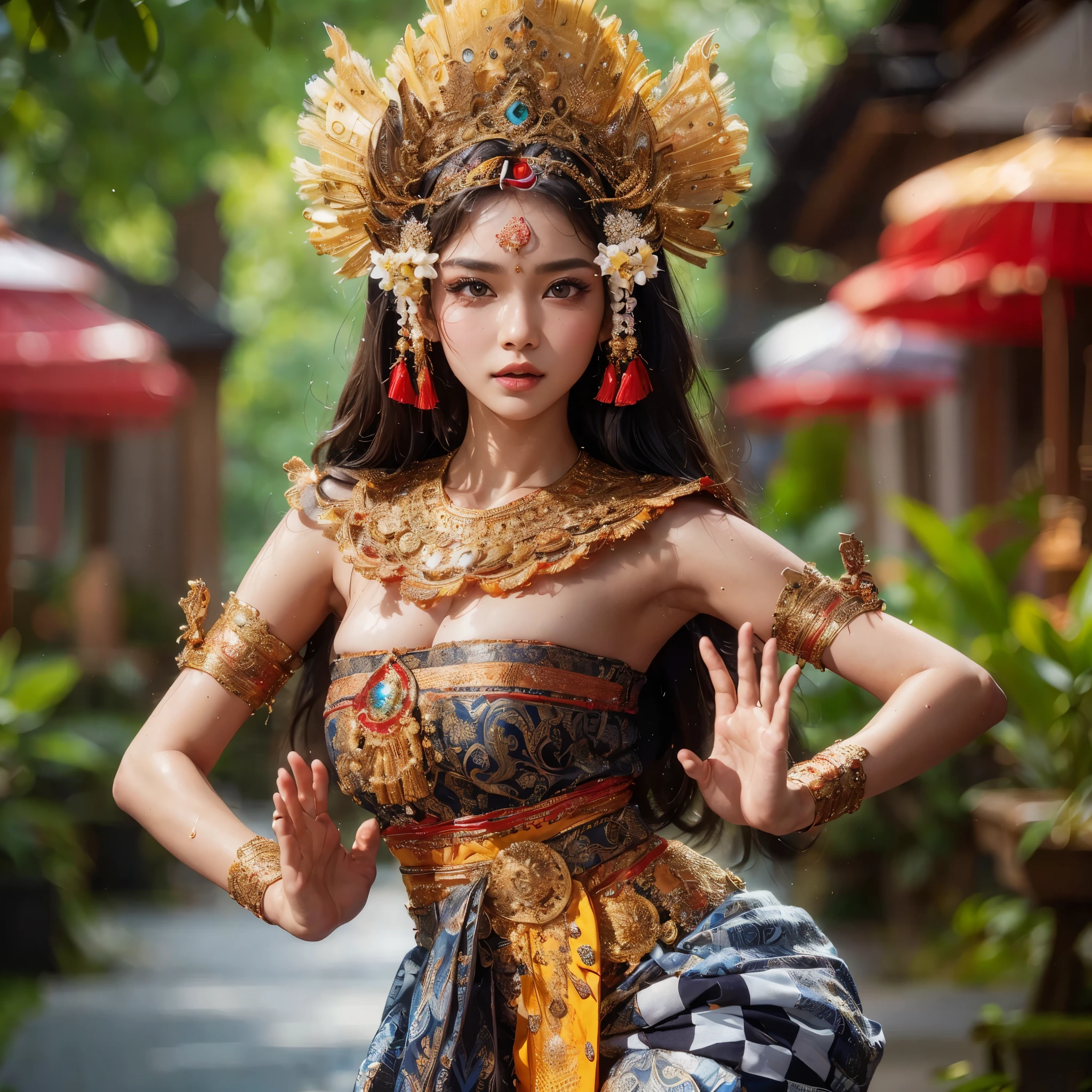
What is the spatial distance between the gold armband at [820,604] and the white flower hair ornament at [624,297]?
15.6 inches

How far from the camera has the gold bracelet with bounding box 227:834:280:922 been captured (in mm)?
2123

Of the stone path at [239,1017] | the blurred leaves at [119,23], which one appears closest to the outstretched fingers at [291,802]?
the blurred leaves at [119,23]

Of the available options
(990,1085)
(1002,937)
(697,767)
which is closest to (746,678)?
(697,767)

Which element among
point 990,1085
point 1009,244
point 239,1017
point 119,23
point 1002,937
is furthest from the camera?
point 239,1017

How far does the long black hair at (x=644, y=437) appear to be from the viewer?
2.44m

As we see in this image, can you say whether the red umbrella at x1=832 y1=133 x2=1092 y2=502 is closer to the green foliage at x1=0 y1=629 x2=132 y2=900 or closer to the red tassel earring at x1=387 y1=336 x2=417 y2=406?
the red tassel earring at x1=387 y1=336 x2=417 y2=406

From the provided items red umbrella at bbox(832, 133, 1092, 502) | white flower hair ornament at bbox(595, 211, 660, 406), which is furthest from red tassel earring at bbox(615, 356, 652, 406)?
red umbrella at bbox(832, 133, 1092, 502)

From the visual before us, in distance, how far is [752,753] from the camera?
79.8 inches

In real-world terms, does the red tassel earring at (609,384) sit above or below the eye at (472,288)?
below

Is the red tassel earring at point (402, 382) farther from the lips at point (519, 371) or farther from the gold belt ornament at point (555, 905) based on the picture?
the gold belt ornament at point (555, 905)

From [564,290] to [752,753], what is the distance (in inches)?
30.3

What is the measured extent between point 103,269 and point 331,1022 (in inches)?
395

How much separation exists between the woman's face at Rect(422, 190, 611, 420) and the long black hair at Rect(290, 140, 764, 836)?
16cm

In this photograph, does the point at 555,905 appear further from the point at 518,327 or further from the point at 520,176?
the point at 520,176
